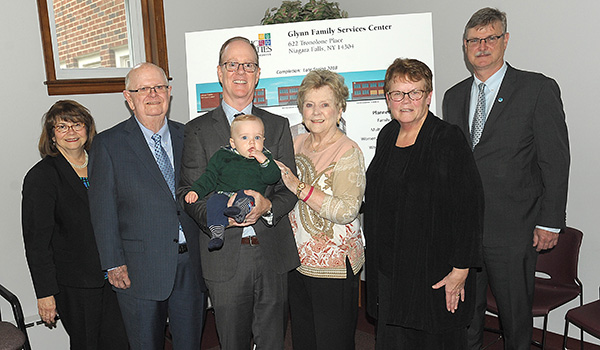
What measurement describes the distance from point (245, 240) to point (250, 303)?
297 mm

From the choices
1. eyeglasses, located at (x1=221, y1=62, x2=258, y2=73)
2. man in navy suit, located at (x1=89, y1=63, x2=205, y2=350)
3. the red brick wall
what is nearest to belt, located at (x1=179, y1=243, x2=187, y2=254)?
man in navy suit, located at (x1=89, y1=63, x2=205, y2=350)

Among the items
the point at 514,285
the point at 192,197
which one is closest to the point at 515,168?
the point at 514,285

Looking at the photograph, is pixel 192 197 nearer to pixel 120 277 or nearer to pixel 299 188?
pixel 299 188

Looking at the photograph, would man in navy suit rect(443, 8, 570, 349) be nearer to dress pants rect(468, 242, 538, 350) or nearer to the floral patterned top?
dress pants rect(468, 242, 538, 350)

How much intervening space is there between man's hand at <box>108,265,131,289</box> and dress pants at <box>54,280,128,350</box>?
363 mm

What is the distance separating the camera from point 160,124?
2539 millimetres

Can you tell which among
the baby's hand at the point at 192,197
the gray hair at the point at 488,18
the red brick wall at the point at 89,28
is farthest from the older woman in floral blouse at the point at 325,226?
the red brick wall at the point at 89,28

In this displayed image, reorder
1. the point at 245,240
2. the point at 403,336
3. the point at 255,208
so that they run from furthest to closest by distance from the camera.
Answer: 1. the point at 403,336
2. the point at 245,240
3. the point at 255,208

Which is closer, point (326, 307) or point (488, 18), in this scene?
point (326, 307)

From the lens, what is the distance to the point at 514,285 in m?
2.70

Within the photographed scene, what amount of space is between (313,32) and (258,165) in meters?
Answer: 1.77

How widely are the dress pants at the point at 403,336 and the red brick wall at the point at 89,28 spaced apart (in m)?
3.14

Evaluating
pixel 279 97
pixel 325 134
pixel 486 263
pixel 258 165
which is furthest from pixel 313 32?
pixel 486 263

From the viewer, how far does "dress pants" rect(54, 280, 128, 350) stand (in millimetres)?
2711
